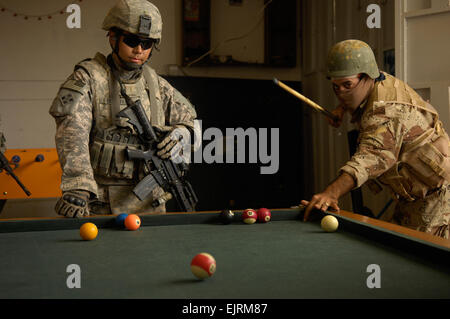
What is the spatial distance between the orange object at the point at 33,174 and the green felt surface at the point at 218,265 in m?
2.12

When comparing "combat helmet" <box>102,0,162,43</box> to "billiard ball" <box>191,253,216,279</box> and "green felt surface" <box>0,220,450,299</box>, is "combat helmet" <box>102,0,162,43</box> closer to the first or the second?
"green felt surface" <box>0,220,450,299</box>

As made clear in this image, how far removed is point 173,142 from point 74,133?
0.56 metres

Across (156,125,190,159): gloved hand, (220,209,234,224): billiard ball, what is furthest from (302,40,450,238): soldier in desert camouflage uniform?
(156,125,190,159): gloved hand

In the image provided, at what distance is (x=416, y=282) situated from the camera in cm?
110

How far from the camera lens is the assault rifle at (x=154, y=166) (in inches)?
92.5

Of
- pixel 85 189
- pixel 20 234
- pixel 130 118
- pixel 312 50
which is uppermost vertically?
pixel 312 50

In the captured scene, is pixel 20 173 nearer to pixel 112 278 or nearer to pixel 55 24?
pixel 55 24

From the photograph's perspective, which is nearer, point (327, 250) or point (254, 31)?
point (327, 250)

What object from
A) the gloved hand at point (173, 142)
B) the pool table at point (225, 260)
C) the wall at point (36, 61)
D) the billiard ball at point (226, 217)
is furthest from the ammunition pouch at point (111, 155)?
the wall at point (36, 61)

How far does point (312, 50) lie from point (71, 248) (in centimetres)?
404

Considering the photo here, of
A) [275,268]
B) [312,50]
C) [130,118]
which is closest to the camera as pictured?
[275,268]

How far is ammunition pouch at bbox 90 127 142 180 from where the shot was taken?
7.51 ft
